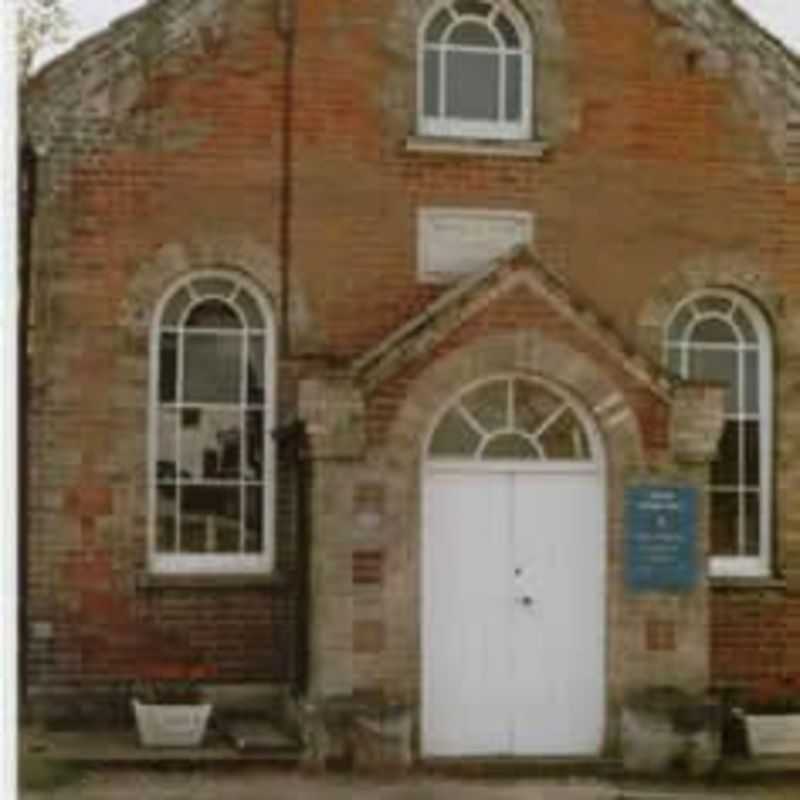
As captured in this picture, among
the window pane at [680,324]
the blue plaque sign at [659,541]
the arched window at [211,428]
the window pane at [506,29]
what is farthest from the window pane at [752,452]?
the arched window at [211,428]

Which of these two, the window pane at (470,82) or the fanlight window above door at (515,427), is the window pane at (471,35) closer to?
the window pane at (470,82)

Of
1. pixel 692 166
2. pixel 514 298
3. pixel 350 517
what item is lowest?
pixel 350 517

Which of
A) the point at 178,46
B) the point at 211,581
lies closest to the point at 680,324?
the point at 211,581

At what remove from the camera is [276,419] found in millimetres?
13727

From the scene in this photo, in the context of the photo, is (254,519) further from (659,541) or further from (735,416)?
(735,416)

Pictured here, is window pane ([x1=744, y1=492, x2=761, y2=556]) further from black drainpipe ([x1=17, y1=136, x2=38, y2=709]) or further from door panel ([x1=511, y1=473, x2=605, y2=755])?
black drainpipe ([x1=17, y1=136, x2=38, y2=709])

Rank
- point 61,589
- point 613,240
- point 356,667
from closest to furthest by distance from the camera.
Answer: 1. point 356,667
2. point 61,589
3. point 613,240

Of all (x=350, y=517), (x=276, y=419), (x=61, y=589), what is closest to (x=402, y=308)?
(x=276, y=419)

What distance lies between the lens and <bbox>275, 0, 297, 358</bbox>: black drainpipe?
1372cm

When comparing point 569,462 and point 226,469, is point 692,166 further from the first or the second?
point 226,469

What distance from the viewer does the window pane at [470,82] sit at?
1402 cm

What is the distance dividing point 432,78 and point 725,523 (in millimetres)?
3712

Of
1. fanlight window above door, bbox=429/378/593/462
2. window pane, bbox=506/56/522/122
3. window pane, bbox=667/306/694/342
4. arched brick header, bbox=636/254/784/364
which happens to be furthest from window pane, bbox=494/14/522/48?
fanlight window above door, bbox=429/378/593/462

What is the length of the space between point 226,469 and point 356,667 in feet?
6.59
